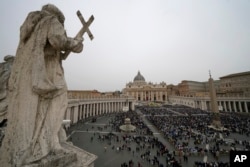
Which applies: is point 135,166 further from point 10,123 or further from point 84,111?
point 84,111

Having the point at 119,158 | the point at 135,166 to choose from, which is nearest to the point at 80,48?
the point at 135,166

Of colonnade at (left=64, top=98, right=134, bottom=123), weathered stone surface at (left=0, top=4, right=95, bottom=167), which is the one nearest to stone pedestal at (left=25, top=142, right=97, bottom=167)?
weathered stone surface at (left=0, top=4, right=95, bottom=167)

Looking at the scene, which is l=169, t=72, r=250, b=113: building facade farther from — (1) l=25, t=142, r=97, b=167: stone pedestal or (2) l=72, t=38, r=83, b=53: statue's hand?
(2) l=72, t=38, r=83, b=53: statue's hand

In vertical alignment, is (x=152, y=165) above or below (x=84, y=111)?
below

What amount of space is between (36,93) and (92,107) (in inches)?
1856

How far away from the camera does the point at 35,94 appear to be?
3.38 m

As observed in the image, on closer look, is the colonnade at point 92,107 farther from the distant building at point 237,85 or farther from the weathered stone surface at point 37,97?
the distant building at point 237,85

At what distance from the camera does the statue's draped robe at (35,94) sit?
3.16 m

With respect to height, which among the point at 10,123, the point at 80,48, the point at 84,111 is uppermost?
the point at 80,48

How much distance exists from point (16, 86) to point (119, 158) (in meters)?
14.2

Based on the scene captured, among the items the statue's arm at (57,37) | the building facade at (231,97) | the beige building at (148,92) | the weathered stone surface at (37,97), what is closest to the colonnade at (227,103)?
the building facade at (231,97)

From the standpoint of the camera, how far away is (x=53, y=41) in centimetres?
341

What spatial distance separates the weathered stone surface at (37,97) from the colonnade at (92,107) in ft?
93.1

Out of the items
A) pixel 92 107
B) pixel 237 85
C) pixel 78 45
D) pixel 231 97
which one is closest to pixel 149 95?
pixel 237 85
